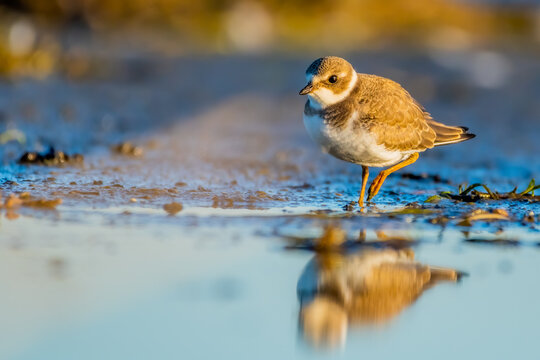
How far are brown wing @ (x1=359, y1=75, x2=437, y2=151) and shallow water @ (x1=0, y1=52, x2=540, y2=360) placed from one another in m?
0.44

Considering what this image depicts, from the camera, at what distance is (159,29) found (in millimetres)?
16125

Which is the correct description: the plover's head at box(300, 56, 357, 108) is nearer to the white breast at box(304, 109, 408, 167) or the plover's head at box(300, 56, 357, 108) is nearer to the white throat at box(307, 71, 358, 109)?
the white throat at box(307, 71, 358, 109)

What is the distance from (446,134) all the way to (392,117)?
30.9 inches

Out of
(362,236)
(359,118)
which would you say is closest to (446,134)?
(359,118)

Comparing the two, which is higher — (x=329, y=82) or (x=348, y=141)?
(x=329, y=82)

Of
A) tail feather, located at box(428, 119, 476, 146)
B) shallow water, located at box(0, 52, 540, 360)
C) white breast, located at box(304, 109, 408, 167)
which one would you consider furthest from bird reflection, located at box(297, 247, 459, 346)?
tail feather, located at box(428, 119, 476, 146)

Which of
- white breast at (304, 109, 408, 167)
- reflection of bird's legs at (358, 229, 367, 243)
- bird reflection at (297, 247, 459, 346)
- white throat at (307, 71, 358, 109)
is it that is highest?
white throat at (307, 71, 358, 109)

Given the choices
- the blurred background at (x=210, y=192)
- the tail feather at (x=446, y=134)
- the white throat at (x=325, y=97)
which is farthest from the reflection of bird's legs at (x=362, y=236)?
the tail feather at (x=446, y=134)

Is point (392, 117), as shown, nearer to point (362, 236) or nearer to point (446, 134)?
point (446, 134)

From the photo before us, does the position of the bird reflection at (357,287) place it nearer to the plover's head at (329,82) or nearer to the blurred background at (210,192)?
the blurred background at (210,192)

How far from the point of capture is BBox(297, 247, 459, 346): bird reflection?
10.9 feet

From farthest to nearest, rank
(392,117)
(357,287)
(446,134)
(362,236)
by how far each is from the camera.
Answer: (446,134)
(392,117)
(362,236)
(357,287)

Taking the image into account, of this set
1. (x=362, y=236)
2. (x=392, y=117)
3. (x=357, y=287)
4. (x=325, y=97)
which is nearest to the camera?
(x=357, y=287)

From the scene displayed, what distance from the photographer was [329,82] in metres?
5.68
